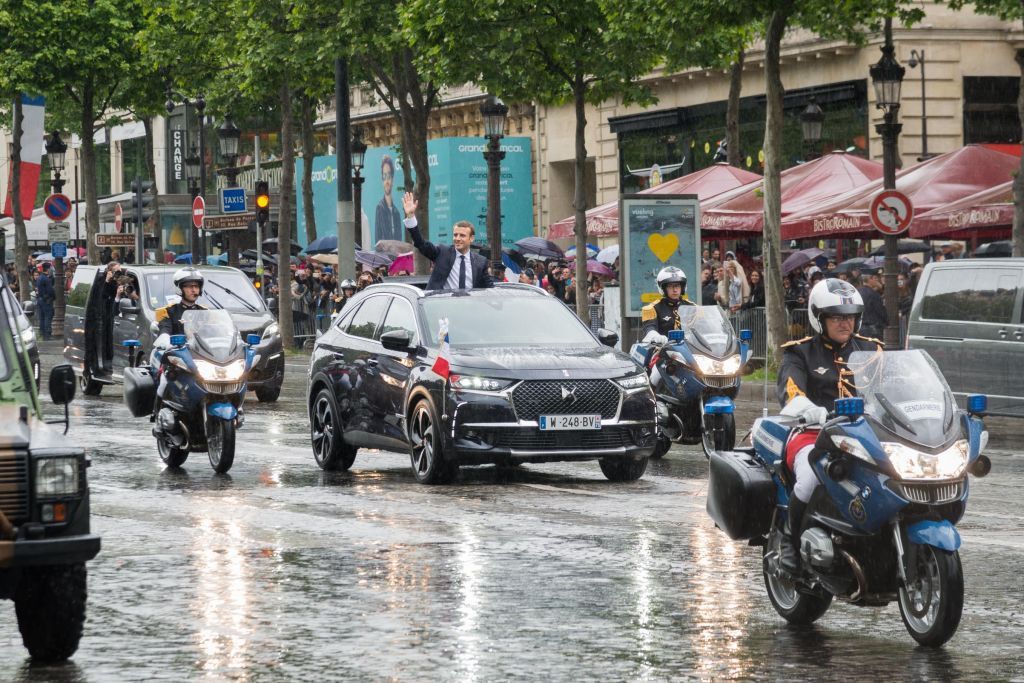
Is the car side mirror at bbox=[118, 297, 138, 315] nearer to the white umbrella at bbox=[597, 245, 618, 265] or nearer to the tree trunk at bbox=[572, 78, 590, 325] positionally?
the tree trunk at bbox=[572, 78, 590, 325]

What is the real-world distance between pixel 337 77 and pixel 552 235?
5.49 metres

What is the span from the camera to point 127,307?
24.0 meters

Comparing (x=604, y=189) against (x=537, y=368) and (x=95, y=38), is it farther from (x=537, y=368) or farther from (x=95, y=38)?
(x=537, y=368)

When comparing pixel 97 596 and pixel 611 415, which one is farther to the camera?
pixel 611 415

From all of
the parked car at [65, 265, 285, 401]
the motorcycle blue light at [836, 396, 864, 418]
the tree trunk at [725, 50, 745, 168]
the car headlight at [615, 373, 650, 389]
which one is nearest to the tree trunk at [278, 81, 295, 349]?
the tree trunk at [725, 50, 745, 168]

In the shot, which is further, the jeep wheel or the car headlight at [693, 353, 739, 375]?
the car headlight at [693, 353, 739, 375]

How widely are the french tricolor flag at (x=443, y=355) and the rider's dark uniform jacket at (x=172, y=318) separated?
3012 mm

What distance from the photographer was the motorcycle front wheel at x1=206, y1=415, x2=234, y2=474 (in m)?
15.6

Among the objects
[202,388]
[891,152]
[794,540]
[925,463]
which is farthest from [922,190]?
[925,463]

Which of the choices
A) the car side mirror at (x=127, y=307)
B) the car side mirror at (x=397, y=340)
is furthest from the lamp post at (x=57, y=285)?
the car side mirror at (x=397, y=340)

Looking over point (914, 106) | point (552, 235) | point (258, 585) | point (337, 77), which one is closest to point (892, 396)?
point (258, 585)

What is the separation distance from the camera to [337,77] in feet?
110

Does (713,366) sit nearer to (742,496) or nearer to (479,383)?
(479,383)

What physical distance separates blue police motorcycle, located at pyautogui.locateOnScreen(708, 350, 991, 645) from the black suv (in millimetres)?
5895
